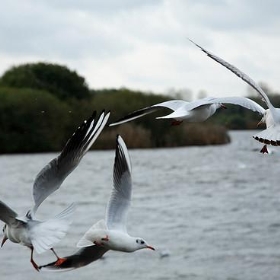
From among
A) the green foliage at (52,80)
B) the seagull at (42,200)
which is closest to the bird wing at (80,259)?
the seagull at (42,200)

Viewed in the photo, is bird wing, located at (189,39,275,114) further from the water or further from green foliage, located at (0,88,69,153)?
green foliage, located at (0,88,69,153)

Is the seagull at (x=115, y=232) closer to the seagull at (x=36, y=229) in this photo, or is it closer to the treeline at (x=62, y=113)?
the seagull at (x=36, y=229)

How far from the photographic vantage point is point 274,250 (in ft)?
59.9

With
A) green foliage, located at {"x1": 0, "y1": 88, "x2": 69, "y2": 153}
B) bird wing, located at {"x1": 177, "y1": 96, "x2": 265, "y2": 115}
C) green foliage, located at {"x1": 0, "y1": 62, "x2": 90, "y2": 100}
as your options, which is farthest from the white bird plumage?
green foliage, located at {"x1": 0, "y1": 62, "x2": 90, "y2": 100}

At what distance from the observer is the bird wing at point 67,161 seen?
660 cm

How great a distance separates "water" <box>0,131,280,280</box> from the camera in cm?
1653

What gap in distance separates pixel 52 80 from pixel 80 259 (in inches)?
664

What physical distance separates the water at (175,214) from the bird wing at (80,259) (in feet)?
29.0

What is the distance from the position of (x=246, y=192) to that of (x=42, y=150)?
11.6 m

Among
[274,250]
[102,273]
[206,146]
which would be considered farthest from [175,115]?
[206,146]

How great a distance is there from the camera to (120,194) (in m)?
6.80

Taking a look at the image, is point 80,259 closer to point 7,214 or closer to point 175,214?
point 7,214

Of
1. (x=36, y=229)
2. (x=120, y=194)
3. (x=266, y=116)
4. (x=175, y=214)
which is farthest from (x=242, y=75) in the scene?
(x=175, y=214)

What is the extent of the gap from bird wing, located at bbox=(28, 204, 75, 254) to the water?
9.47m
